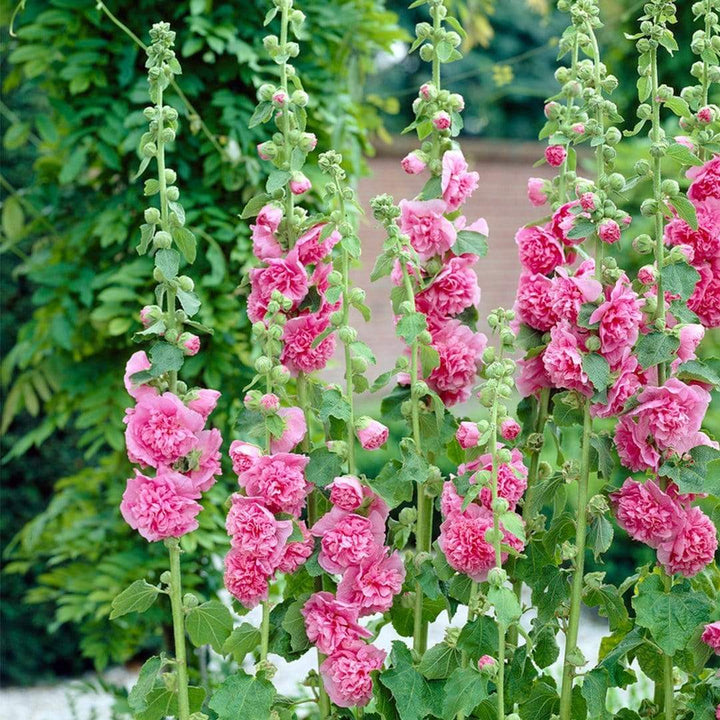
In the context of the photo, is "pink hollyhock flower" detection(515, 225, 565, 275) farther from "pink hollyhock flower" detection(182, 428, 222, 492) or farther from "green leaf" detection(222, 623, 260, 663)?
"green leaf" detection(222, 623, 260, 663)

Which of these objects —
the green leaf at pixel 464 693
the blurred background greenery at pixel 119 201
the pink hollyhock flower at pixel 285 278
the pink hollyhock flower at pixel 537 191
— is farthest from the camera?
the blurred background greenery at pixel 119 201

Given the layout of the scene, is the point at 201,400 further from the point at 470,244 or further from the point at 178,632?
the point at 470,244

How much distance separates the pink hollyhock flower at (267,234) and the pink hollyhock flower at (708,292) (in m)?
0.55

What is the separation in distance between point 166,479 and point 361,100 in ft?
6.69

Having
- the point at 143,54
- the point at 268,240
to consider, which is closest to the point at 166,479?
the point at 268,240

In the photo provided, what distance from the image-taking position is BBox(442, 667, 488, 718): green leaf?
1.35 m

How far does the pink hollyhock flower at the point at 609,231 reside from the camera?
1.38 m

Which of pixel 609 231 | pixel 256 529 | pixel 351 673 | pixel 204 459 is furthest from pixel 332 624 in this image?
pixel 609 231

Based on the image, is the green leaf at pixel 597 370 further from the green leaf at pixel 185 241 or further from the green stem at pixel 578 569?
the green leaf at pixel 185 241

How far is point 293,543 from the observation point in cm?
143

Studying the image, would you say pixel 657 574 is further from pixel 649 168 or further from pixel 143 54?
pixel 143 54

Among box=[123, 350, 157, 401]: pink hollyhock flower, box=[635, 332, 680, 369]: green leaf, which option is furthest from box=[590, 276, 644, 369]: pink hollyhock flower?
box=[123, 350, 157, 401]: pink hollyhock flower

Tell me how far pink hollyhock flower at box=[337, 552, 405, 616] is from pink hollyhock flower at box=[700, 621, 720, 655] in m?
Result: 0.40

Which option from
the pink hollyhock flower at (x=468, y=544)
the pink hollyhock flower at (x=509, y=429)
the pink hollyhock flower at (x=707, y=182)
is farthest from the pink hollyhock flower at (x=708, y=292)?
the pink hollyhock flower at (x=468, y=544)
